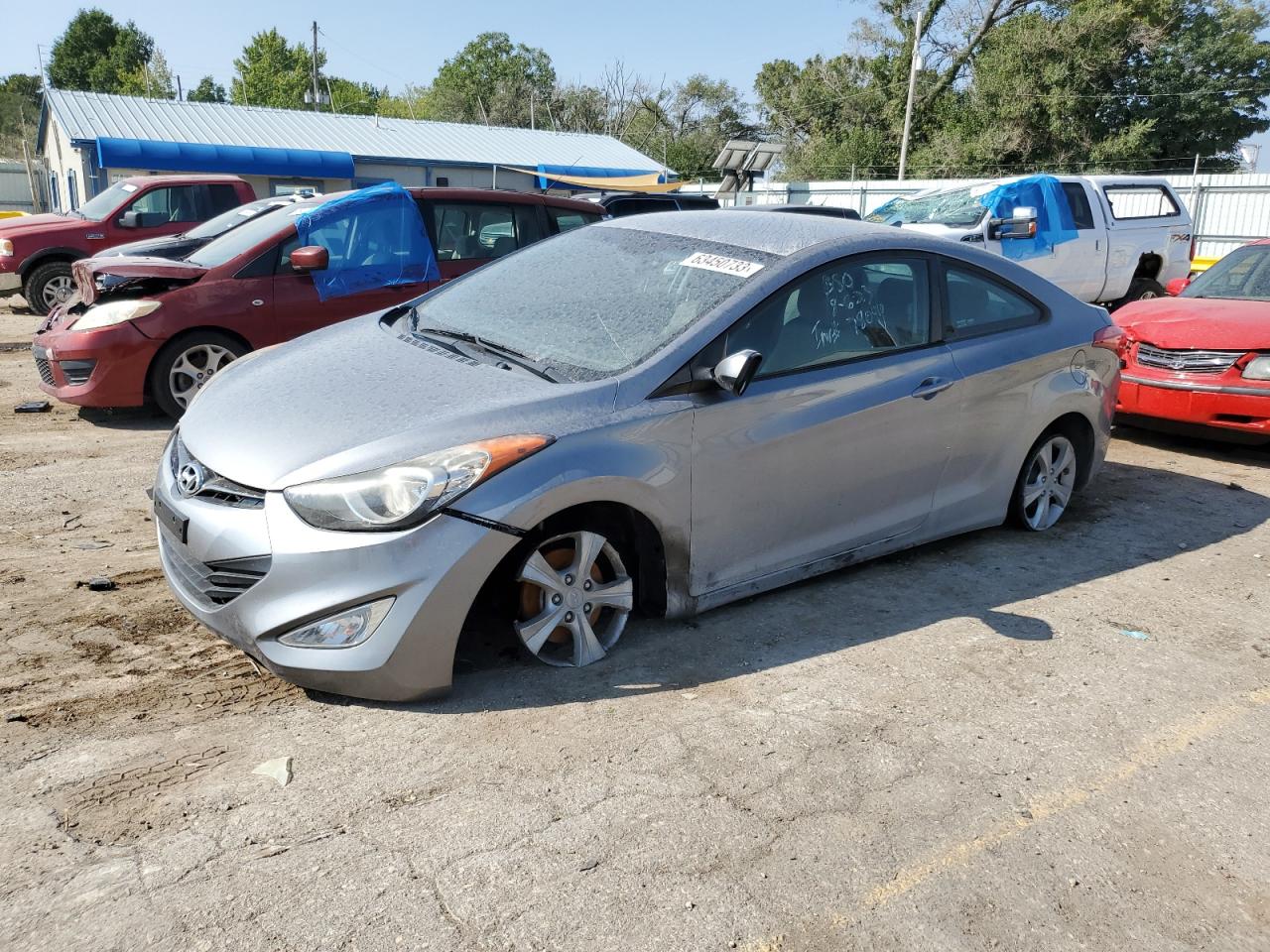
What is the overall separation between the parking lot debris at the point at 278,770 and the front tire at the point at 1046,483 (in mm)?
3866

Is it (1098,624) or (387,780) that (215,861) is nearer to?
(387,780)

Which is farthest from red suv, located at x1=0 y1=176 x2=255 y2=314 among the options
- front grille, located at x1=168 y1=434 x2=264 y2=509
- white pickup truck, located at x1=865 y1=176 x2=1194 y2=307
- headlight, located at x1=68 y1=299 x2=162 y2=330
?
front grille, located at x1=168 y1=434 x2=264 y2=509

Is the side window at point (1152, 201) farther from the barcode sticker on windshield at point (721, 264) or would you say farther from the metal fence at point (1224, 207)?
the barcode sticker on windshield at point (721, 264)

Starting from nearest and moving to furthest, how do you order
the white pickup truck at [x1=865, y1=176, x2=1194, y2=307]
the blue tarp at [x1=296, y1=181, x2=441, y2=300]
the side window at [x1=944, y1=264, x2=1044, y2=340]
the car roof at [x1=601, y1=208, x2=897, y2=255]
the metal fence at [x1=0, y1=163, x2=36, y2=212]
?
the car roof at [x1=601, y1=208, x2=897, y2=255] → the side window at [x1=944, y1=264, x2=1044, y2=340] → the blue tarp at [x1=296, y1=181, x2=441, y2=300] → the white pickup truck at [x1=865, y1=176, x2=1194, y2=307] → the metal fence at [x1=0, y1=163, x2=36, y2=212]

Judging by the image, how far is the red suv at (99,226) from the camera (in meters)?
13.0

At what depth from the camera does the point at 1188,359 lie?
7.27m

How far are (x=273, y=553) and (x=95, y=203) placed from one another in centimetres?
1337

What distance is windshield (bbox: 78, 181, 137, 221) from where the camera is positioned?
13742 mm

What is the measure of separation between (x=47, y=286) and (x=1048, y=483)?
12641 mm

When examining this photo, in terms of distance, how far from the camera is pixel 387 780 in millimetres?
3055

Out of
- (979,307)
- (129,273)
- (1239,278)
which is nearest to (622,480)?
(979,307)

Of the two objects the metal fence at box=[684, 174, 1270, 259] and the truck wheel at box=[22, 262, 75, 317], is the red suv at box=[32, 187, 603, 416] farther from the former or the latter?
the metal fence at box=[684, 174, 1270, 259]

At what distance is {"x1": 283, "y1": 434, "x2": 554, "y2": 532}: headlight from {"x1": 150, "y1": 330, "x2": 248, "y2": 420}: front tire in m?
4.45

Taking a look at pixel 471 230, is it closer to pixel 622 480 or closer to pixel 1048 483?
pixel 1048 483
